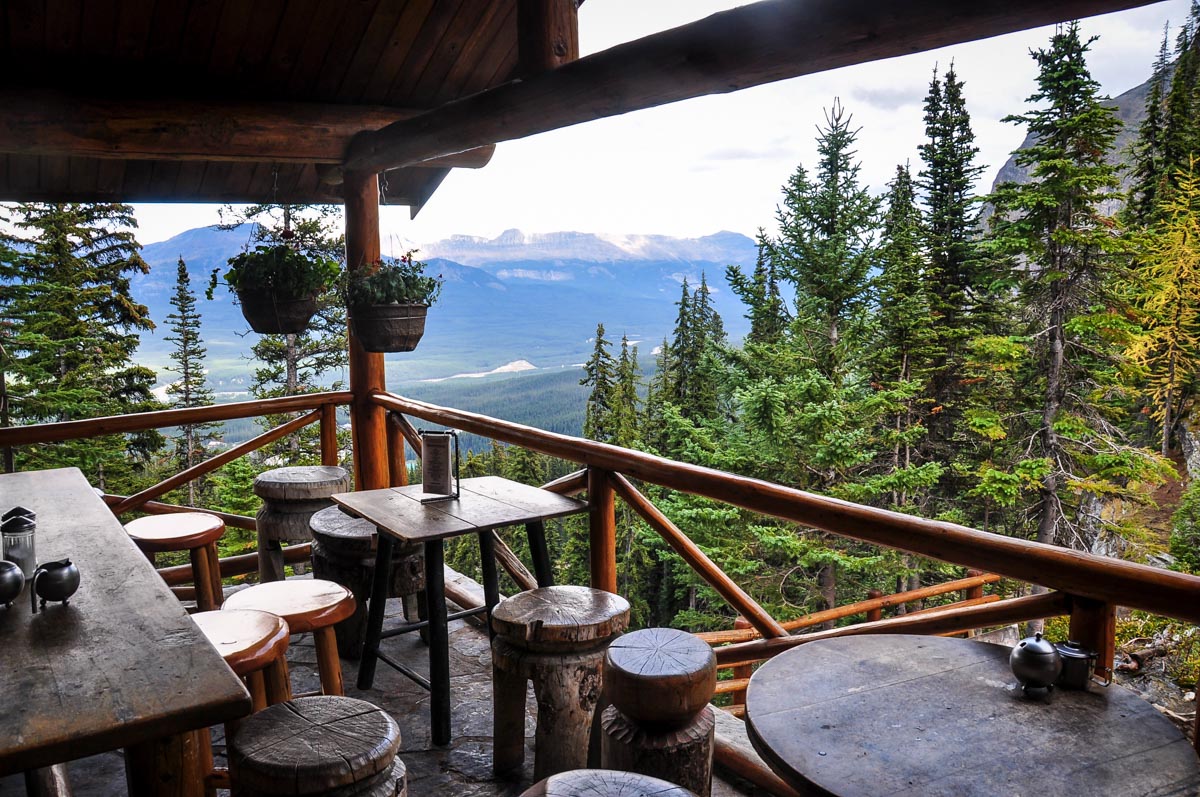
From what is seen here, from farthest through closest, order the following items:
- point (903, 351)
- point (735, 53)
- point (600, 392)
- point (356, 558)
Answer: point (600, 392)
point (903, 351)
point (356, 558)
point (735, 53)

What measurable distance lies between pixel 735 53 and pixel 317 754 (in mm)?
2055

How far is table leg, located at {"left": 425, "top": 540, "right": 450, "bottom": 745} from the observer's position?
2.75 meters

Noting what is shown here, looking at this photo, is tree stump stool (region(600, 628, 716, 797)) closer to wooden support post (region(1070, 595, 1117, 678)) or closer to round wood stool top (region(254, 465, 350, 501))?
wooden support post (region(1070, 595, 1117, 678))

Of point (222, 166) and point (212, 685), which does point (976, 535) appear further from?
point (222, 166)

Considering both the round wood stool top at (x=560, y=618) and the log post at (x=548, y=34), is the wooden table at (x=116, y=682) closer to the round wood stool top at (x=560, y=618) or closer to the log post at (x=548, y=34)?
the round wood stool top at (x=560, y=618)

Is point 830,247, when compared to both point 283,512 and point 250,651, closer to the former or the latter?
point 283,512

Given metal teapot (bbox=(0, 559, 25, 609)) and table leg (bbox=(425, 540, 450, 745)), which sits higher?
metal teapot (bbox=(0, 559, 25, 609))

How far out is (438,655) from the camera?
9.05ft

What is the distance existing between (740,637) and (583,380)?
54.4 feet

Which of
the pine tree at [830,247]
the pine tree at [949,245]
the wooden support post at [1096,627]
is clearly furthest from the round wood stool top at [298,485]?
the pine tree at [949,245]

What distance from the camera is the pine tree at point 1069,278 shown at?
14828 mm

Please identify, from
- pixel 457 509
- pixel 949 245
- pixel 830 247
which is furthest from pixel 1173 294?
pixel 457 509

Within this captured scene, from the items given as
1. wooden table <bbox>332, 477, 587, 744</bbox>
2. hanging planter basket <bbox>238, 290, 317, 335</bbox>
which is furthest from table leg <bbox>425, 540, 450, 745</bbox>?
hanging planter basket <bbox>238, 290, 317, 335</bbox>

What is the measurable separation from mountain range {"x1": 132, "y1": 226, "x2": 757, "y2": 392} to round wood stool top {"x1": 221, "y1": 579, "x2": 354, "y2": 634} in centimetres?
11122
